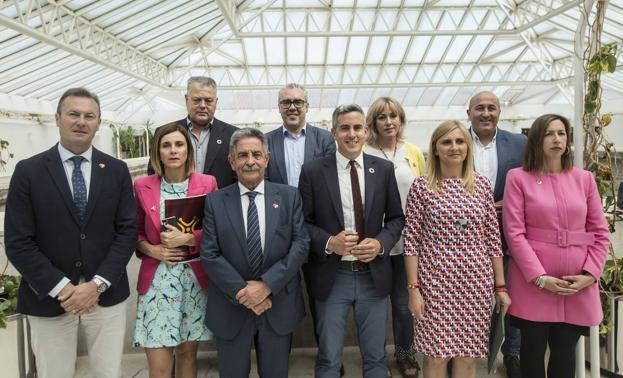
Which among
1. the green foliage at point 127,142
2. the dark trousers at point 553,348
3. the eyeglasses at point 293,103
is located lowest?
the dark trousers at point 553,348

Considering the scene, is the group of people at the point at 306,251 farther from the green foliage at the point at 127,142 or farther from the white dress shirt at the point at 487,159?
the green foliage at the point at 127,142

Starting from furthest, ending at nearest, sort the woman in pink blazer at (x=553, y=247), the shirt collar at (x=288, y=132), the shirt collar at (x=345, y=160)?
1. the shirt collar at (x=288, y=132)
2. the shirt collar at (x=345, y=160)
3. the woman in pink blazer at (x=553, y=247)

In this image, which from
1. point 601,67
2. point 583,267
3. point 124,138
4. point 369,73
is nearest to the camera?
point 583,267

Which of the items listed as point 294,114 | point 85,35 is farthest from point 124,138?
point 294,114

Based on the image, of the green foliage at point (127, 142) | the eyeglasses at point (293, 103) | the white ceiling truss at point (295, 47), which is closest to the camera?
the eyeglasses at point (293, 103)

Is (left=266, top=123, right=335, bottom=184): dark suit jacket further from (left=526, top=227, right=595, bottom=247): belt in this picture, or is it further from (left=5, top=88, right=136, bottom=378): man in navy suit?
(left=526, top=227, right=595, bottom=247): belt

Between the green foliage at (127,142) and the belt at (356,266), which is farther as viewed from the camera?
the green foliage at (127,142)

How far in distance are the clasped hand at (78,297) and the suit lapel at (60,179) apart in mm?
319

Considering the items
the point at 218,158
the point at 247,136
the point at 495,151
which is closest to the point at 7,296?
the point at 218,158

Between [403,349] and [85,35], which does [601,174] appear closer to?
[403,349]

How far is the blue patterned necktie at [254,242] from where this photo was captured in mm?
2449

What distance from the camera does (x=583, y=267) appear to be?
2416 millimetres

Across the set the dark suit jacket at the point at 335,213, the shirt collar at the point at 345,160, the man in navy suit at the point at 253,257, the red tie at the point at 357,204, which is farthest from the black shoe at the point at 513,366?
the shirt collar at the point at 345,160

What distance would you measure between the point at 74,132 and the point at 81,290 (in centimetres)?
79
